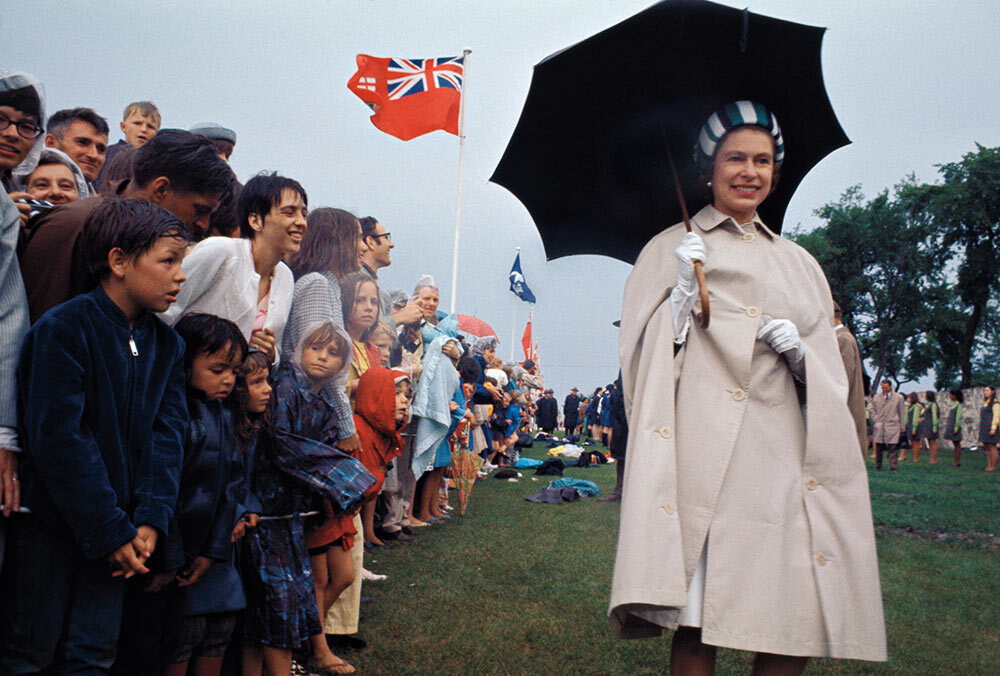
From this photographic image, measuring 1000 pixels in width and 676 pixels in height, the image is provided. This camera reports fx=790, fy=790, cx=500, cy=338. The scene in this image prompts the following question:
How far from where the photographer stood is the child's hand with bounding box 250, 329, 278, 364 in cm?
340

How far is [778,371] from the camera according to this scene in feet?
8.77

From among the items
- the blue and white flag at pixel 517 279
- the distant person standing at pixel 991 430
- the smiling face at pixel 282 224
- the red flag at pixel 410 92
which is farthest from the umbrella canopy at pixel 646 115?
the blue and white flag at pixel 517 279

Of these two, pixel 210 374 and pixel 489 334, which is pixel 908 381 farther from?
pixel 210 374

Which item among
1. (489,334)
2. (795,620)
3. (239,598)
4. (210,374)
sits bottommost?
(239,598)

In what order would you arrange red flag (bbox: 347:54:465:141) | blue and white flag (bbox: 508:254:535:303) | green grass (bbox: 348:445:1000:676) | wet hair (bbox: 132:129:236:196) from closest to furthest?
wet hair (bbox: 132:129:236:196) < green grass (bbox: 348:445:1000:676) < red flag (bbox: 347:54:465:141) < blue and white flag (bbox: 508:254:535:303)

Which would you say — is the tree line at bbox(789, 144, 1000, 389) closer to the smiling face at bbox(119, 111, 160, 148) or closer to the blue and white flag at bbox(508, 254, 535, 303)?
the blue and white flag at bbox(508, 254, 535, 303)

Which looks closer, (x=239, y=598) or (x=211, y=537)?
(x=211, y=537)

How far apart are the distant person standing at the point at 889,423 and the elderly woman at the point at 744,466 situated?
2031cm

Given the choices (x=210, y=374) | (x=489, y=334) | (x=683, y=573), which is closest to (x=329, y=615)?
(x=210, y=374)

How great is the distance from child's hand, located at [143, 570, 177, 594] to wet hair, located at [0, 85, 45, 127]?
57.8 inches

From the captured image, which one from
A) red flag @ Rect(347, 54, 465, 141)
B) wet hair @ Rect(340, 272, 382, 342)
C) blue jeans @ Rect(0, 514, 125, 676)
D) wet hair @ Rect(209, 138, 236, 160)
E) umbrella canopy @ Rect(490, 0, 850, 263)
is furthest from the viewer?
red flag @ Rect(347, 54, 465, 141)

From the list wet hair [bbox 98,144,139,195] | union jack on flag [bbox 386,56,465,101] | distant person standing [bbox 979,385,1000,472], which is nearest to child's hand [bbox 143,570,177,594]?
wet hair [bbox 98,144,139,195]

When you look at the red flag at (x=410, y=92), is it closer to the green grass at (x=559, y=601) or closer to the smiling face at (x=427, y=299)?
the smiling face at (x=427, y=299)

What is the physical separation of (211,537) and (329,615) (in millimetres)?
1598
